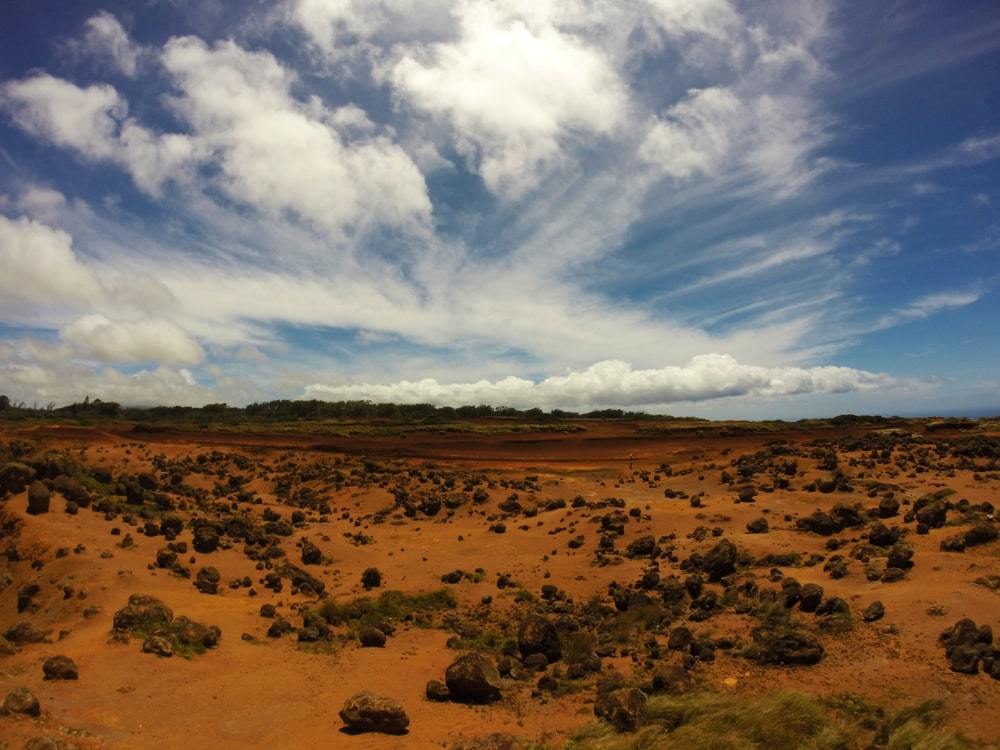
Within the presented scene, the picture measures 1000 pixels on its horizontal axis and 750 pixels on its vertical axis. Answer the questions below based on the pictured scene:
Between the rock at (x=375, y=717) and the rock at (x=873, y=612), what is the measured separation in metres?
12.6

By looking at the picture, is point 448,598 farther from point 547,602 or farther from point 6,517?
point 6,517

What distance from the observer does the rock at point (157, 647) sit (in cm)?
1502

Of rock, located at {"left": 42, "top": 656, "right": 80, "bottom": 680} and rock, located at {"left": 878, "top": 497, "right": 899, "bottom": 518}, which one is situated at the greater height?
rock, located at {"left": 878, "top": 497, "right": 899, "bottom": 518}

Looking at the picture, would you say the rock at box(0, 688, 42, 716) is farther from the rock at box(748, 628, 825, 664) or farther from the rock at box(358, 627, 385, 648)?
the rock at box(748, 628, 825, 664)

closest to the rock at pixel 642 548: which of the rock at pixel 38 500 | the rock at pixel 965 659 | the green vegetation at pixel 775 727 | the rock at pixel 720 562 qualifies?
the rock at pixel 720 562

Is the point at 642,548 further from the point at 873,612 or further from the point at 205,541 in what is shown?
the point at 205,541

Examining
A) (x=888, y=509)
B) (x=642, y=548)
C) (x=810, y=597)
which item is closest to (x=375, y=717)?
(x=810, y=597)

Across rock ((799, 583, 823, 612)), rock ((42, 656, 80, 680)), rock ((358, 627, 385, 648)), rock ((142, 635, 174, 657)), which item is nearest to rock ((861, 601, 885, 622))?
rock ((799, 583, 823, 612))

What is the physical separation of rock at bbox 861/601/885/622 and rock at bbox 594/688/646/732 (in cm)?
755

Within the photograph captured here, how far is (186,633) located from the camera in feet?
53.0

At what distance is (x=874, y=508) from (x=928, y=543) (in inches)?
234

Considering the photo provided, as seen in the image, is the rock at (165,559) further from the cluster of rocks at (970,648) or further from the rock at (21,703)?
the cluster of rocks at (970,648)

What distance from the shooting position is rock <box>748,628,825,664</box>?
14.1 metres

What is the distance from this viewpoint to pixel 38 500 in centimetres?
2438
